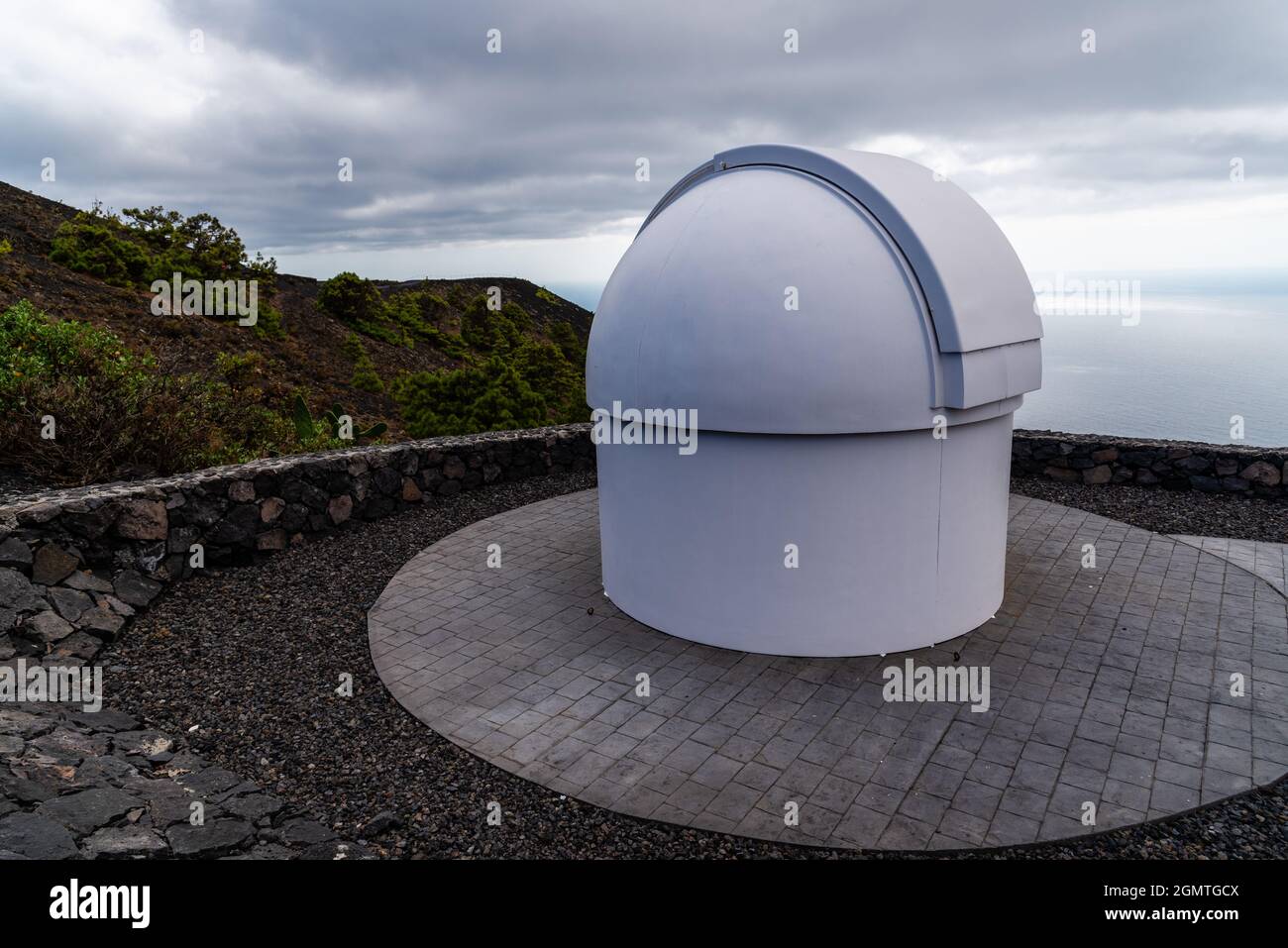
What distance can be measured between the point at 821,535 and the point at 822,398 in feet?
3.75

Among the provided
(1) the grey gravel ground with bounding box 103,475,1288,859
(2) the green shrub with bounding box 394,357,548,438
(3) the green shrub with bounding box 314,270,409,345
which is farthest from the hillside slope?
(1) the grey gravel ground with bounding box 103,475,1288,859

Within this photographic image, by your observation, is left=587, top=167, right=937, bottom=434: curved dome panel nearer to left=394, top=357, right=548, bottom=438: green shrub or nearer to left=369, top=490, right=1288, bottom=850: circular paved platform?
left=369, top=490, right=1288, bottom=850: circular paved platform

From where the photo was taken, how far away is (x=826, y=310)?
6.21 meters

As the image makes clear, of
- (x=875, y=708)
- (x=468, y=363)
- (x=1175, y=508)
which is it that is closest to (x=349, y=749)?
(x=875, y=708)

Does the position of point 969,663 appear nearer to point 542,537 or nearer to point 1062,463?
point 542,537

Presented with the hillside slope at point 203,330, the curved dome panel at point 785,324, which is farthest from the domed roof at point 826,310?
the hillside slope at point 203,330

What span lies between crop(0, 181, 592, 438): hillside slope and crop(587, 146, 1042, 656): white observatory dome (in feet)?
29.1

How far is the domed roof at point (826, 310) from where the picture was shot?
618 centimetres

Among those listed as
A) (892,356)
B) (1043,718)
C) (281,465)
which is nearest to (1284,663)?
(1043,718)

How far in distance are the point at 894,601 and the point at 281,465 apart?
683cm

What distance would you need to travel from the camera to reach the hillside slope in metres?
23.0

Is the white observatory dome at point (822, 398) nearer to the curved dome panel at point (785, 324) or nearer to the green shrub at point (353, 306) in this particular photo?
the curved dome panel at point (785, 324)

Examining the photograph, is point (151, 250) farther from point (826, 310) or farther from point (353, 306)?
point (826, 310)

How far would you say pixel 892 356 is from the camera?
6168mm
